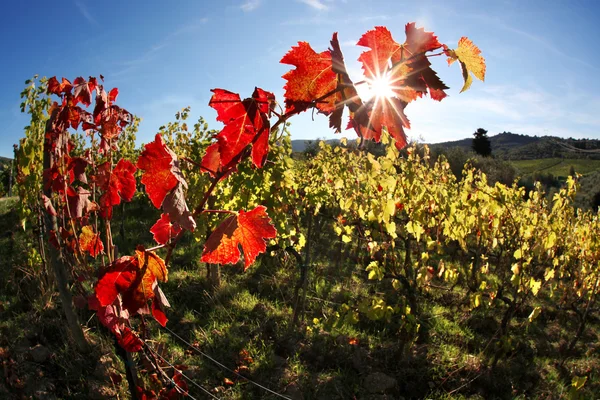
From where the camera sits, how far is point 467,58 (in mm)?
703

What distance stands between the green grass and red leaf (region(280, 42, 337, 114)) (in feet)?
178

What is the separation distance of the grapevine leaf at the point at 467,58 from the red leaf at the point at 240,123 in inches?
14.1

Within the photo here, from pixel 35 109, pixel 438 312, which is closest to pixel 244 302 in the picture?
pixel 438 312

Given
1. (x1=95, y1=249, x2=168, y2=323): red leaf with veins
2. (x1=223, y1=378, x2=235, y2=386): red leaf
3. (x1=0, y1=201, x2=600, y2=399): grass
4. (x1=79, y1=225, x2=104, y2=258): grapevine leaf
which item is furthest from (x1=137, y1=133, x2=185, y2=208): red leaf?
(x1=223, y1=378, x2=235, y2=386): red leaf

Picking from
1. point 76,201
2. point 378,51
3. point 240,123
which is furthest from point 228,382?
point 378,51

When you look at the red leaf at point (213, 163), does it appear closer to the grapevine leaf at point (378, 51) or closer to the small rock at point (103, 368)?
the grapevine leaf at point (378, 51)

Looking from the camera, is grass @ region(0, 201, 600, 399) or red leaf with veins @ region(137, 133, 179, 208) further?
grass @ region(0, 201, 600, 399)

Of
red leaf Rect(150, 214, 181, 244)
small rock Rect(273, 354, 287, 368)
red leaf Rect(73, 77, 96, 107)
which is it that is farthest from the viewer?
small rock Rect(273, 354, 287, 368)

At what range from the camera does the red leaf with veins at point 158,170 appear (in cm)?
76

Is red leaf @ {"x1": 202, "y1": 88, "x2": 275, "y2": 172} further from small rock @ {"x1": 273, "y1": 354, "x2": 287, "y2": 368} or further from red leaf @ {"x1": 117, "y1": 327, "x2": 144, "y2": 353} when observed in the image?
small rock @ {"x1": 273, "y1": 354, "x2": 287, "y2": 368}

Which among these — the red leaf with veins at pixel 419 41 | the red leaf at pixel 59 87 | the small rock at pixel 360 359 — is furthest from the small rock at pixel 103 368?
the red leaf with veins at pixel 419 41

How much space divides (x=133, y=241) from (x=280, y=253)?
2.60m

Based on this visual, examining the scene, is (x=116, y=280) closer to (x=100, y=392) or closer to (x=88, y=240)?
(x=88, y=240)

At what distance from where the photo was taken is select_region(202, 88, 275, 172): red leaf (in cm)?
69
